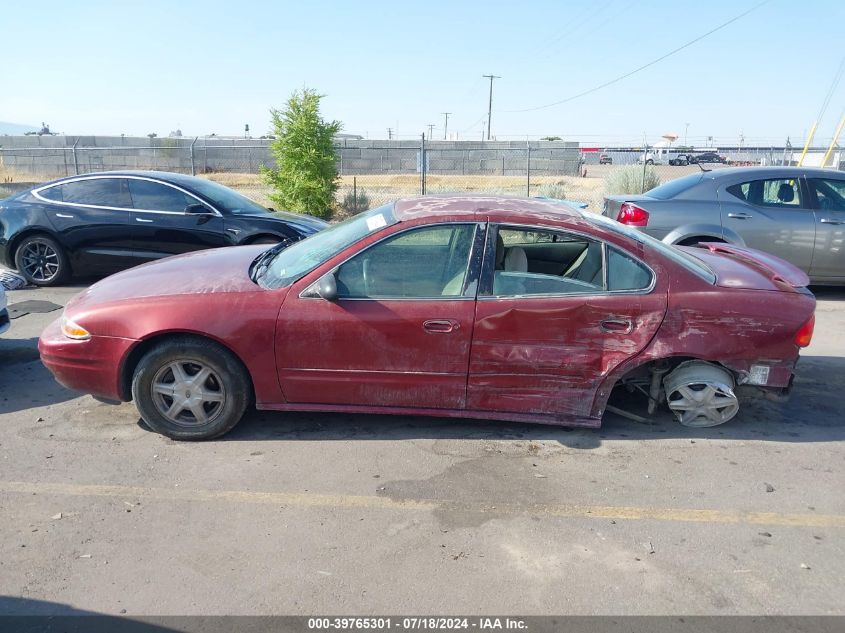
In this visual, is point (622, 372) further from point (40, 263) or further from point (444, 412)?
point (40, 263)

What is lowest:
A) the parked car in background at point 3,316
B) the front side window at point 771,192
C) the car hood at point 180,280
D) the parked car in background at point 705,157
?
the parked car in background at point 3,316

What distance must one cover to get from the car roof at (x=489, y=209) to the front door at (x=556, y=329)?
4.2 inches

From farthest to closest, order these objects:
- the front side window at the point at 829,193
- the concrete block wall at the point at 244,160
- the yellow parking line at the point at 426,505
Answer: the concrete block wall at the point at 244,160 → the front side window at the point at 829,193 → the yellow parking line at the point at 426,505

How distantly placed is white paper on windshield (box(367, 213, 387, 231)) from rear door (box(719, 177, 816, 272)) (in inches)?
201

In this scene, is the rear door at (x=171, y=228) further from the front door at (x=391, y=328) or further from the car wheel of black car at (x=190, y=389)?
the front door at (x=391, y=328)

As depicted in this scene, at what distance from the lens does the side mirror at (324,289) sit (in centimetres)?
406

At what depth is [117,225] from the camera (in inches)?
332

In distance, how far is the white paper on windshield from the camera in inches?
172

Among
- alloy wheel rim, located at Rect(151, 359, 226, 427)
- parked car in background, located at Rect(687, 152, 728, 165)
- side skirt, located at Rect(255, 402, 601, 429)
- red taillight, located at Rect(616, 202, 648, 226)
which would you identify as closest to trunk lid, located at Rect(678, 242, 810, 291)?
side skirt, located at Rect(255, 402, 601, 429)

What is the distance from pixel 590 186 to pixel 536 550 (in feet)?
80.8

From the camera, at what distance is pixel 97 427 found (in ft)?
14.7

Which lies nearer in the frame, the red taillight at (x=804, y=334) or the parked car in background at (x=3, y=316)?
the red taillight at (x=804, y=334)

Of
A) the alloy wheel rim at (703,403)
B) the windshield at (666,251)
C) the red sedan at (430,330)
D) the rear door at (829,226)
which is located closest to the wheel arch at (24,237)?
the red sedan at (430,330)

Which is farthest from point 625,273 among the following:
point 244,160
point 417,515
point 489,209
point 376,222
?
point 244,160
